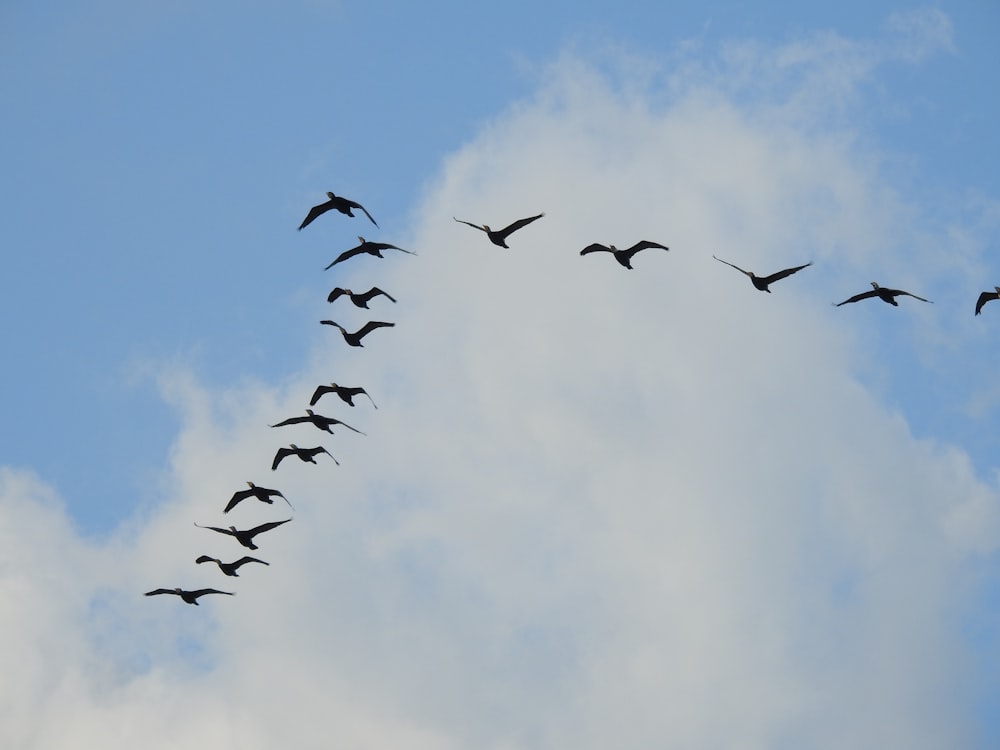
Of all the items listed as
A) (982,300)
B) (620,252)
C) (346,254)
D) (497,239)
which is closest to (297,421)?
(346,254)

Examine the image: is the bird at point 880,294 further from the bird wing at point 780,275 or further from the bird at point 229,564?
the bird at point 229,564

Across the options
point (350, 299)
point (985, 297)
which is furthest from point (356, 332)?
point (985, 297)

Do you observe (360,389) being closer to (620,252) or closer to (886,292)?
(620,252)

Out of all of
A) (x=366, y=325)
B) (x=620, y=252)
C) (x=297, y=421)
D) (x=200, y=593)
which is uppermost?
(x=620, y=252)

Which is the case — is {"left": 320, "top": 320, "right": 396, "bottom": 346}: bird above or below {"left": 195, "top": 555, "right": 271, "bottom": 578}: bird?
above

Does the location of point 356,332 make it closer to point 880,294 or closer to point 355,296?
point 355,296

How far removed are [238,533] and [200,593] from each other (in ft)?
13.4

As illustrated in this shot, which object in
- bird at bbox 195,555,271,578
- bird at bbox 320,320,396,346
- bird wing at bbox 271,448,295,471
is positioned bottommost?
bird at bbox 195,555,271,578

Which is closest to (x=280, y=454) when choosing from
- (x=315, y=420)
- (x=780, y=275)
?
(x=315, y=420)

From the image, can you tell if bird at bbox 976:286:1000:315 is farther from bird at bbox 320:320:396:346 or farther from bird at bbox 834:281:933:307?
bird at bbox 320:320:396:346

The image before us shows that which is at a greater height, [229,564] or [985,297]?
[985,297]

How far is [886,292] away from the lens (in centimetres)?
6144

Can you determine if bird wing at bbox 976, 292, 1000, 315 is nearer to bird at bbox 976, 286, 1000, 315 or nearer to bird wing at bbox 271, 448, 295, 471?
bird at bbox 976, 286, 1000, 315

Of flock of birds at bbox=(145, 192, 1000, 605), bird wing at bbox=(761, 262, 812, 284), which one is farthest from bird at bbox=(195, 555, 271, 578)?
bird wing at bbox=(761, 262, 812, 284)
